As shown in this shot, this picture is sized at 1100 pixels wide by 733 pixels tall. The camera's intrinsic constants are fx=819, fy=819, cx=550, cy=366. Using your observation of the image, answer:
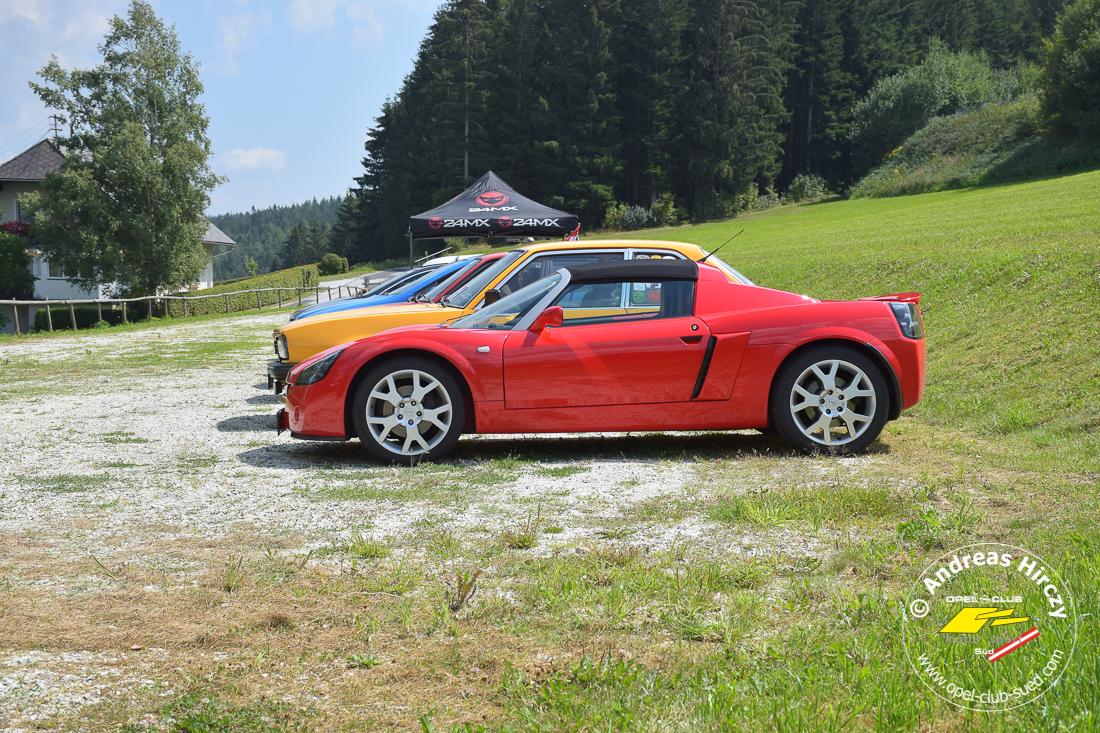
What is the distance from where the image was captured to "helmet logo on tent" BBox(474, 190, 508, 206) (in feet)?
76.1

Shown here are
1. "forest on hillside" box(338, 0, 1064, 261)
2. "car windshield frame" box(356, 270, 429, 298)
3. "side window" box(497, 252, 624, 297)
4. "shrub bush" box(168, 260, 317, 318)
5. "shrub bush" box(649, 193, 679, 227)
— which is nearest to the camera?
"side window" box(497, 252, 624, 297)

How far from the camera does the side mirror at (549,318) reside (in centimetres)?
571

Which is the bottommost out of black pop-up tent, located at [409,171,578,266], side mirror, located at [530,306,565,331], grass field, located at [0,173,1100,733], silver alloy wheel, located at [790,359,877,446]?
grass field, located at [0,173,1100,733]

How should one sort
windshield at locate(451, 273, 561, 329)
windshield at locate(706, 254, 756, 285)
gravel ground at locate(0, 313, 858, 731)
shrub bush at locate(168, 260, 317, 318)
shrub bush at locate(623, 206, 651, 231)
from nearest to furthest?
1. gravel ground at locate(0, 313, 858, 731)
2. windshield at locate(451, 273, 561, 329)
3. windshield at locate(706, 254, 756, 285)
4. shrub bush at locate(168, 260, 317, 318)
5. shrub bush at locate(623, 206, 651, 231)

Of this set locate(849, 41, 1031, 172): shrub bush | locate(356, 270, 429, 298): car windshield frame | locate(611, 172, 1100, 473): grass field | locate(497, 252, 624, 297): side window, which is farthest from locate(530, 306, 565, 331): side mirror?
locate(849, 41, 1031, 172): shrub bush

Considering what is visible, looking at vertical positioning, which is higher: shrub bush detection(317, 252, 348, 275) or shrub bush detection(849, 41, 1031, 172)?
shrub bush detection(849, 41, 1031, 172)

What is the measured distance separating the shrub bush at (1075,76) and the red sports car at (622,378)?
146 feet

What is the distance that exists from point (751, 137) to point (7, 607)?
65.6 metres

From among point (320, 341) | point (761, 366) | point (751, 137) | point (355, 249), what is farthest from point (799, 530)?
point (355, 249)

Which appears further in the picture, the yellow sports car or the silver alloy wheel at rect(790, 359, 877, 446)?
the yellow sports car

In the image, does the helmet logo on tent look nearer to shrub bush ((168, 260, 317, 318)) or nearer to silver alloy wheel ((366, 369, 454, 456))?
shrub bush ((168, 260, 317, 318))

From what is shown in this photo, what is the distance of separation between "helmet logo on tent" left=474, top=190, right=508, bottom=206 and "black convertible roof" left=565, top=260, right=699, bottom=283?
1763 centimetres

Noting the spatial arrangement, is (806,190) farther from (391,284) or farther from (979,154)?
(391,284)
